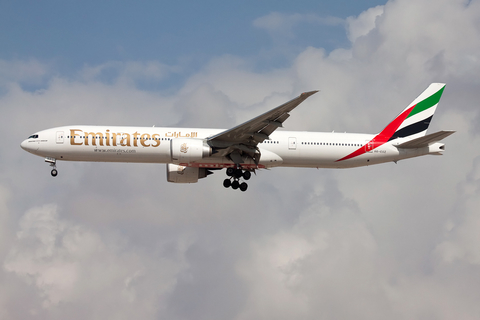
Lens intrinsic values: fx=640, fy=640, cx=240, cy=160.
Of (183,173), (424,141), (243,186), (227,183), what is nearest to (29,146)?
(183,173)

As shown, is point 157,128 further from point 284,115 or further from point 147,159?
point 284,115

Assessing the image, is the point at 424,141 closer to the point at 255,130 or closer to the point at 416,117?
the point at 416,117

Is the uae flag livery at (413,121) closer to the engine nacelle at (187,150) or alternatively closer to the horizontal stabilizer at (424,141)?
the horizontal stabilizer at (424,141)

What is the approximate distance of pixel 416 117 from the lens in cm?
4734

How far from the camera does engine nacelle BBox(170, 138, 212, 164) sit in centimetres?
4091

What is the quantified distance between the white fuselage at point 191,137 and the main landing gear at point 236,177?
898mm

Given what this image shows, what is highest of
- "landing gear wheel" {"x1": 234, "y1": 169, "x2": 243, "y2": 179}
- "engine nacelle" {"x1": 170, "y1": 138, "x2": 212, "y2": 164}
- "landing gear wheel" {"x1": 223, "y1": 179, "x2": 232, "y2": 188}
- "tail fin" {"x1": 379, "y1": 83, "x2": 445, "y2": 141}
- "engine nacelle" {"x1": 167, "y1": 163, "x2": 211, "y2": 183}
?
"tail fin" {"x1": 379, "y1": 83, "x2": 445, "y2": 141}

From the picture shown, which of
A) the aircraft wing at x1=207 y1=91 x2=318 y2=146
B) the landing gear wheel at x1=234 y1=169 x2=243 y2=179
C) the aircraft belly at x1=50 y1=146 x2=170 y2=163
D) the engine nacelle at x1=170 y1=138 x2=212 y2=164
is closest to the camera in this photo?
the aircraft wing at x1=207 y1=91 x2=318 y2=146

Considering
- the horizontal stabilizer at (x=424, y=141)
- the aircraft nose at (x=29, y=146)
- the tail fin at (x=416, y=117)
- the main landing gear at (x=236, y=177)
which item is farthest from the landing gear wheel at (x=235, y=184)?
the aircraft nose at (x=29, y=146)

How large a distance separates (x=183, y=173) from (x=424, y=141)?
1699 centimetres

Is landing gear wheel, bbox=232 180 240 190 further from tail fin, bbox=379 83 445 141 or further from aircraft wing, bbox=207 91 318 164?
tail fin, bbox=379 83 445 141

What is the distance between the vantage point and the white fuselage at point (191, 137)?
42.2m

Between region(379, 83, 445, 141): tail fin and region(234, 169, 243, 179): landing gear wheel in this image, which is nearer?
region(234, 169, 243, 179): landing gear wheel

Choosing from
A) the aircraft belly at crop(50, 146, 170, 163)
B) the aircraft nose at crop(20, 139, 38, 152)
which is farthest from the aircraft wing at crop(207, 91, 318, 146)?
the aircraft nose at crop(20, 139, 38, 152)
